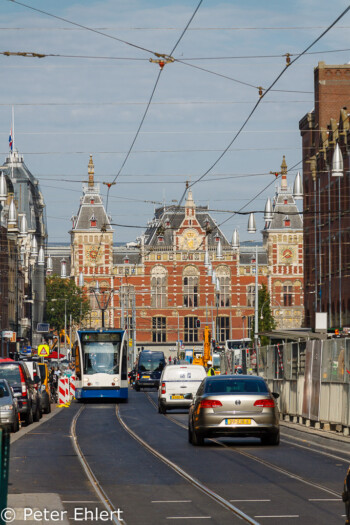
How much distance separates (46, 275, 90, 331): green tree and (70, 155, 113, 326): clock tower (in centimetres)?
196

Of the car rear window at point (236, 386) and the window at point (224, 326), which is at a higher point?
the window at point (224, 326)

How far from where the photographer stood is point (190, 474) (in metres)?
15.9

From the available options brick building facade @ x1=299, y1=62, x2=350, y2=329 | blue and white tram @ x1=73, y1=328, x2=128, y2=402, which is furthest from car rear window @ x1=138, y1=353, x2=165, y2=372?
blue and white tram @ x1=73, y1=328, x2=128, y2=402

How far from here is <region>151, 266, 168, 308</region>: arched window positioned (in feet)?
490

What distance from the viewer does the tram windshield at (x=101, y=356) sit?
49.8 meters

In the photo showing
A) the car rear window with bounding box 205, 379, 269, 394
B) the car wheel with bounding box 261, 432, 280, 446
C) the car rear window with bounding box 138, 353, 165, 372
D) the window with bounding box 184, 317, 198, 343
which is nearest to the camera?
the car wheel with bounding box 261, 432, 280, 446

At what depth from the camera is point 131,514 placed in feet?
37.6

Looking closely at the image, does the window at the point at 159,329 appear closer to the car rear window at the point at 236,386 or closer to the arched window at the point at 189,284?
the arched window at the point at 189,284

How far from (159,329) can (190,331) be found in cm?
422

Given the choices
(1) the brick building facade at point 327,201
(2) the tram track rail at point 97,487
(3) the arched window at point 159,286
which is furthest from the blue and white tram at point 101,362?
(3) the arched window at point 159,286

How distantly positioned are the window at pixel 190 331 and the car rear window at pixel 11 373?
11814cm

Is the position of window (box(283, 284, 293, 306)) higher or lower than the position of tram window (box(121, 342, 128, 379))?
higher

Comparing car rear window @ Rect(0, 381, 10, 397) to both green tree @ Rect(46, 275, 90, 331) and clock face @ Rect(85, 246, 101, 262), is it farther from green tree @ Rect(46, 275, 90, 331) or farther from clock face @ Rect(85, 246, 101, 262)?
clock face @ Rect(85, 246, 101, 262)

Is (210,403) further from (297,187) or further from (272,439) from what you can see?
(297,187)
